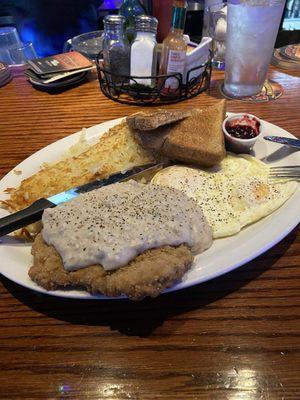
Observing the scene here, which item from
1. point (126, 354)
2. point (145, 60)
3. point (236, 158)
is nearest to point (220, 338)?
point (126, 354)

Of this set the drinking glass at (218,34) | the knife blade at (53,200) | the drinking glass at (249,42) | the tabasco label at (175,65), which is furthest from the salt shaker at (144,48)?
the knife blade at (53,200)

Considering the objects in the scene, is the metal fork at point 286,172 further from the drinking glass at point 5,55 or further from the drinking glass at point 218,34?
the drinking glass at point 5,55

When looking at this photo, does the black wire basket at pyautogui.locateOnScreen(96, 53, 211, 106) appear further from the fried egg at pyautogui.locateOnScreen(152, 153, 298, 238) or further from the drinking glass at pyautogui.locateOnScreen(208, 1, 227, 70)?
the fried egg at pyautogui.locateOnScreen(152, 153, 298, 238)

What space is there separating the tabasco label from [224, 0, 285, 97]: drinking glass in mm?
374

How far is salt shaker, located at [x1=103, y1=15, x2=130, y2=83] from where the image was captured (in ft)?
8.34

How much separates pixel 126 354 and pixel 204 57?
2.28 metres

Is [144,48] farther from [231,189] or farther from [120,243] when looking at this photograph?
[120,243]

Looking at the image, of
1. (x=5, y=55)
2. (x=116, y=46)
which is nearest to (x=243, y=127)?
(x=116, y=46)

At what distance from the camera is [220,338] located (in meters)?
1.09

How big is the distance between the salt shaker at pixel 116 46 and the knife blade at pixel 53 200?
3.87 ft

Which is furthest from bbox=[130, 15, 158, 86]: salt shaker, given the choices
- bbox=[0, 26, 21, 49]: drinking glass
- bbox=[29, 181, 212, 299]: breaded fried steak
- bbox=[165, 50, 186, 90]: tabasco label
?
bbox=[0, 26, 21, 49]: drinking glass

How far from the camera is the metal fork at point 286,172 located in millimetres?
1547

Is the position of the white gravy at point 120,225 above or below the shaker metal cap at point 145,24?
below

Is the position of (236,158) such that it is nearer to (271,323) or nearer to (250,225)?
(250,225)
